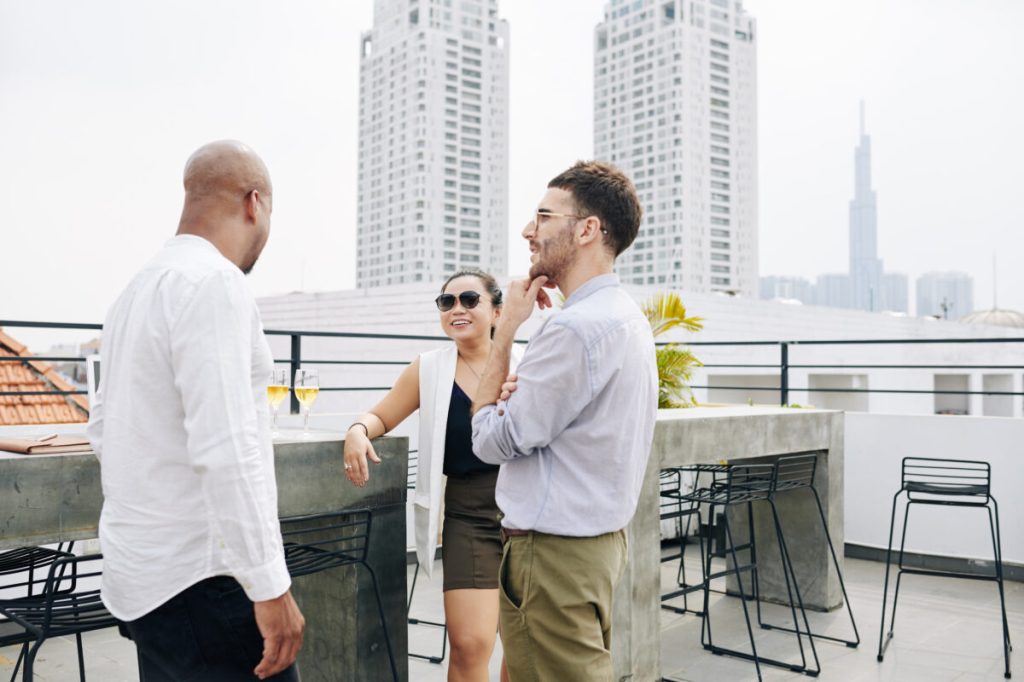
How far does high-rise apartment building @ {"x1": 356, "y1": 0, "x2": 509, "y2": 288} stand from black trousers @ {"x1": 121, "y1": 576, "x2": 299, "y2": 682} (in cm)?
6897

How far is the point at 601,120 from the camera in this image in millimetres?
73312

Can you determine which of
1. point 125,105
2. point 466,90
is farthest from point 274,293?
point 466,90

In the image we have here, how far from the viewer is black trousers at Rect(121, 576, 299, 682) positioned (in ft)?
4.46

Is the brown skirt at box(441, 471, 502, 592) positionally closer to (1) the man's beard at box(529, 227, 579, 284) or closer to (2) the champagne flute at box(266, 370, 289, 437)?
(2) the champagne flute at box(266, 370, 289, 437)

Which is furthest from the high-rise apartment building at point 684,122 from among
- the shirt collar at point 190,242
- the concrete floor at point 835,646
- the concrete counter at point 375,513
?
the shirt collar at point 190,242

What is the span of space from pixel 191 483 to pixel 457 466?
52.5 inches

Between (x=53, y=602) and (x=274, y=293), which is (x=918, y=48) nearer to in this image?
(x=274, y=293)

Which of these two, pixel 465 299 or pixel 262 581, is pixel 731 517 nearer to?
pixel 465 299

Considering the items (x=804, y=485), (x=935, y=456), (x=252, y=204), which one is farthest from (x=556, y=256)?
(x=935, y=456)

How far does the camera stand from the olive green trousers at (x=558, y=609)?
5.57ft

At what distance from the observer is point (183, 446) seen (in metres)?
1.36

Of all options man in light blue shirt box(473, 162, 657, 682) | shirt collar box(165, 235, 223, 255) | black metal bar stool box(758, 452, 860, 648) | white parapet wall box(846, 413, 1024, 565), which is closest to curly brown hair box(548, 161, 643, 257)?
man in light blue shirt box(473, 162, 657, 682)

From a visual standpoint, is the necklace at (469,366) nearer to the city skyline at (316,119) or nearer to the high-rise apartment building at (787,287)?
the city skyline at (316,119)

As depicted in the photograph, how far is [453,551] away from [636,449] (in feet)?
3.25
